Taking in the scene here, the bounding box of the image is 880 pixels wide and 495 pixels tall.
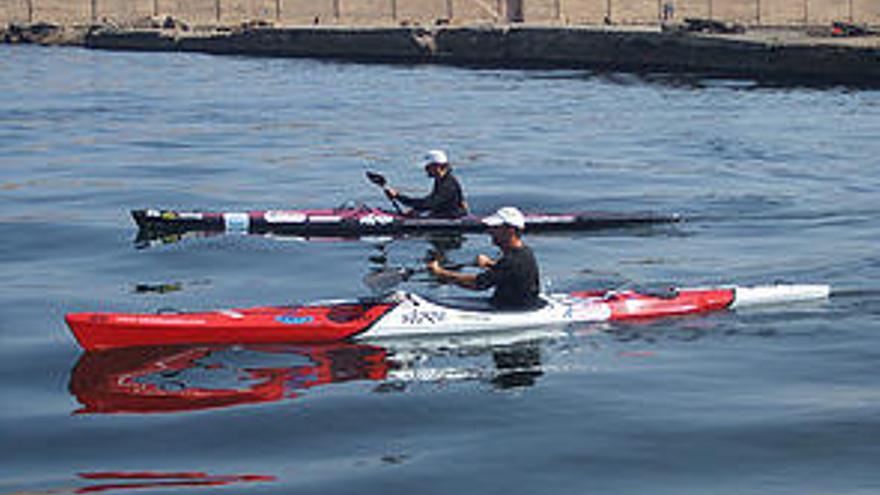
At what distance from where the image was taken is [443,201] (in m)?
23.2

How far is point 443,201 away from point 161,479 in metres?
12.1

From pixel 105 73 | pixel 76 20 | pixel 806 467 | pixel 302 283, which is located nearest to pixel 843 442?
pixel 806 467

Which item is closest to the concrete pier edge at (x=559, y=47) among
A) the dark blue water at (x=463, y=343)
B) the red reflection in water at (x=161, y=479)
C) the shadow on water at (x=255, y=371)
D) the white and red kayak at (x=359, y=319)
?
the dark blue water at (x=463, y=343)

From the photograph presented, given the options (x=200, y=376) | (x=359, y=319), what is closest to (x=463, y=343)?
(x=359, y=319)

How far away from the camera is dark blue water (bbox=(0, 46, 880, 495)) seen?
11930 millimetres

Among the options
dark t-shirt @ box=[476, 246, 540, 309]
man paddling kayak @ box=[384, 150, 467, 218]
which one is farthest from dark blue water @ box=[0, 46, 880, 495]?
man paddling kayak @ box=[384, 150, 467, 218]

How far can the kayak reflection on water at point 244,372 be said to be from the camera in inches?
549

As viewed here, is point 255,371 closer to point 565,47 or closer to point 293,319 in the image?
point 293,319

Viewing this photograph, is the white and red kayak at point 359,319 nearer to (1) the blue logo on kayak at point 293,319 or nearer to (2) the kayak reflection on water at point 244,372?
(1) the blue logo on kayak at point 293,319

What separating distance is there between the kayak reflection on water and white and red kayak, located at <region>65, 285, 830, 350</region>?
0.14 metres

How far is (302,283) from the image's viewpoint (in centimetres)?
1988

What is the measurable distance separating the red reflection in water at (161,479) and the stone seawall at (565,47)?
138ft

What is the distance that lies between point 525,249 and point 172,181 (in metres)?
15.9

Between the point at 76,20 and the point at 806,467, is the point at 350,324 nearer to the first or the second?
the point at 806,467
